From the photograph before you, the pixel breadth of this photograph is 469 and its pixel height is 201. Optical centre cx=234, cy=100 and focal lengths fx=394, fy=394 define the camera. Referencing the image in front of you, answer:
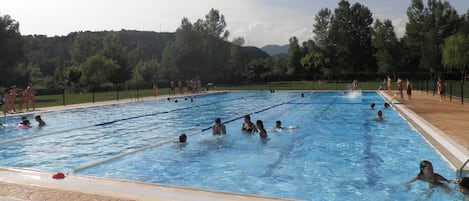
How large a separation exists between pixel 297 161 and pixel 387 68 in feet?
208

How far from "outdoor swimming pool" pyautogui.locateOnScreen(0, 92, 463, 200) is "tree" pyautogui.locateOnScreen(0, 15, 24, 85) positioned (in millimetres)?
24164

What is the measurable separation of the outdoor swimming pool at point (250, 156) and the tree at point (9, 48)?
79.3 feet

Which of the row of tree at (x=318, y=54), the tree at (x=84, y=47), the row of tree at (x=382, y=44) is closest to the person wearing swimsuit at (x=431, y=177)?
the row of tree at (x=318, y=54)

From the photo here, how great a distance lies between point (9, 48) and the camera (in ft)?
130

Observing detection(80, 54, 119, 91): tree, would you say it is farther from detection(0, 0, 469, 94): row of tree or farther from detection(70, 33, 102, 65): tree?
detection(70, 33, 102, 65): tree

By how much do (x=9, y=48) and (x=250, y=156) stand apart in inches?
1475

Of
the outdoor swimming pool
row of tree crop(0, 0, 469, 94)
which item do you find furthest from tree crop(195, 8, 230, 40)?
the outdoor swimming pool

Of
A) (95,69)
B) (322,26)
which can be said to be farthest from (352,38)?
(95,69)

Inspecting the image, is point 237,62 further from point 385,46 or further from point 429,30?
point 429,30

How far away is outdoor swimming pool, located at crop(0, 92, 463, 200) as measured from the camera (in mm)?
7957

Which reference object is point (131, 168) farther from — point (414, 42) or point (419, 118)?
point (414, 42)

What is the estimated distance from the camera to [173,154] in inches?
444

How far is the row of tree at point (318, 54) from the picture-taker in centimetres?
6312

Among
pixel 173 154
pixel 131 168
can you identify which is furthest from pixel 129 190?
pixel 173 154
